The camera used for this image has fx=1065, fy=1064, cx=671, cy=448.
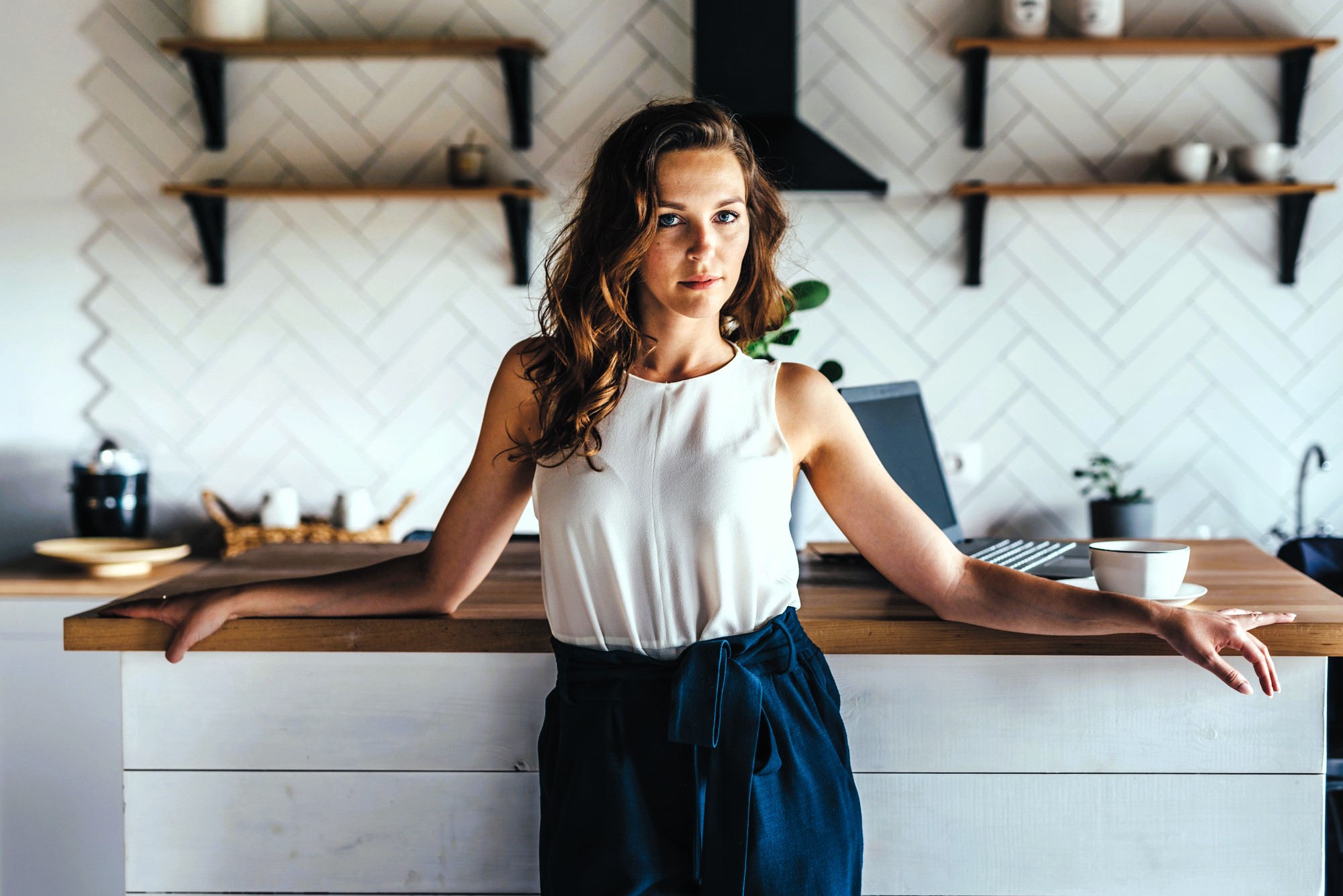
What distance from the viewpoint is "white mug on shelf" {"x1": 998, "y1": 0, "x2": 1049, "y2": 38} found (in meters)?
2.79

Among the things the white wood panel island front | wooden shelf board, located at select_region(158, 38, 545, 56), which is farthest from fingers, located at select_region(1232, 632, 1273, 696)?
wooden shelf board, located at select_region(158, 38, 545, 56)

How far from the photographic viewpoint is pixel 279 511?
9.39 feet

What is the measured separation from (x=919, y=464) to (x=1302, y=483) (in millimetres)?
1873

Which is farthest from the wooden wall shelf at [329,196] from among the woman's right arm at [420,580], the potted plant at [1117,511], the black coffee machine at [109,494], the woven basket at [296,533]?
the woman's right arm at [420,580]

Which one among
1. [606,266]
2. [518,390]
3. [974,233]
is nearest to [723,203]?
[606,266]

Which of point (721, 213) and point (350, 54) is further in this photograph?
point (350, 54)

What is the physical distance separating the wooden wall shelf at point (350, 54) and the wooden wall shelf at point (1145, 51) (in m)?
1.17

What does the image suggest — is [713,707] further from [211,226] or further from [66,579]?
[211,226]

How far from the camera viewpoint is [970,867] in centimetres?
128

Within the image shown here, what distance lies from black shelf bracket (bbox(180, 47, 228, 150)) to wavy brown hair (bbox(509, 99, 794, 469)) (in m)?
2.19

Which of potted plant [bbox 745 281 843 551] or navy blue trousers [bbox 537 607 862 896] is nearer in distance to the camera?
navy blue trousers [bbox 537 607 862 896]

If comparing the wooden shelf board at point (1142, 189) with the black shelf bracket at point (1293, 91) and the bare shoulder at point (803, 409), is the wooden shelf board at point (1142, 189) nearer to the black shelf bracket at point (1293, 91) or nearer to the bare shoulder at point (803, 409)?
the black shelf bracket at point (1293, 91)

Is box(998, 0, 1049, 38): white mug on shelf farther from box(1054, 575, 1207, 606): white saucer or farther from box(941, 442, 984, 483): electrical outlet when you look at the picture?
box(1054, 575, 1207, 606): white saucer

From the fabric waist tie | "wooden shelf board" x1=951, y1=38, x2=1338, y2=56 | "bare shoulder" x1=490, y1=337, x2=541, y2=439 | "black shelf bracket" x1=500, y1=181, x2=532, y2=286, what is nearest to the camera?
the fabric waist tie
